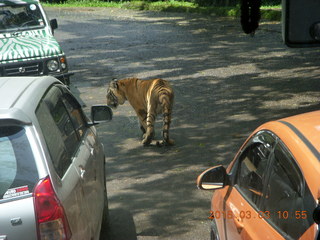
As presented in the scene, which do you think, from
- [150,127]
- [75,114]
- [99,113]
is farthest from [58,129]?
[150,127]

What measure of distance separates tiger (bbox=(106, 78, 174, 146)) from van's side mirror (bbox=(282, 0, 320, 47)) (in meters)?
6.38

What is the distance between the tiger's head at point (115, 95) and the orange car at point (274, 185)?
246 inches

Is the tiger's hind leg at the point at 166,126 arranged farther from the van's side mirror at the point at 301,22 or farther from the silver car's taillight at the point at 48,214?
the van's side mirror at the point at 301,22

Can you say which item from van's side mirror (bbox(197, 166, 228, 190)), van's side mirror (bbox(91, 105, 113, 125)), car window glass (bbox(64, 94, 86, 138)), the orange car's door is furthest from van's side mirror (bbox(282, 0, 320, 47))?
van's side mirror (bbox(91, 105, 113, 125))

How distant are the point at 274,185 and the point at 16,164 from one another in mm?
1558

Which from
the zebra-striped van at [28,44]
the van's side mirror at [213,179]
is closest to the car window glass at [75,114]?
the van's side mirror at [213,179]

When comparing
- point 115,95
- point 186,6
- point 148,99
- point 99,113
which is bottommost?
point 186,6

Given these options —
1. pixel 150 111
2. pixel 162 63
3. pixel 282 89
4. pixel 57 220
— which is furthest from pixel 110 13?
pixel 57 220

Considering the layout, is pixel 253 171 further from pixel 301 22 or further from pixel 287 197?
pixel 301 22

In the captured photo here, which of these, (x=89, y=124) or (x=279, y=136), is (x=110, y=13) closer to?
(x=89, y=124)

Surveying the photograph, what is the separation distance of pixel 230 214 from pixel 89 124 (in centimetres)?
228

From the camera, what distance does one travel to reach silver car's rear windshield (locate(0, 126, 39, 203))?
3.97 metres

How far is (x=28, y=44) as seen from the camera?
40.9 ft

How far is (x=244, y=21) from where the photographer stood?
164 inches
